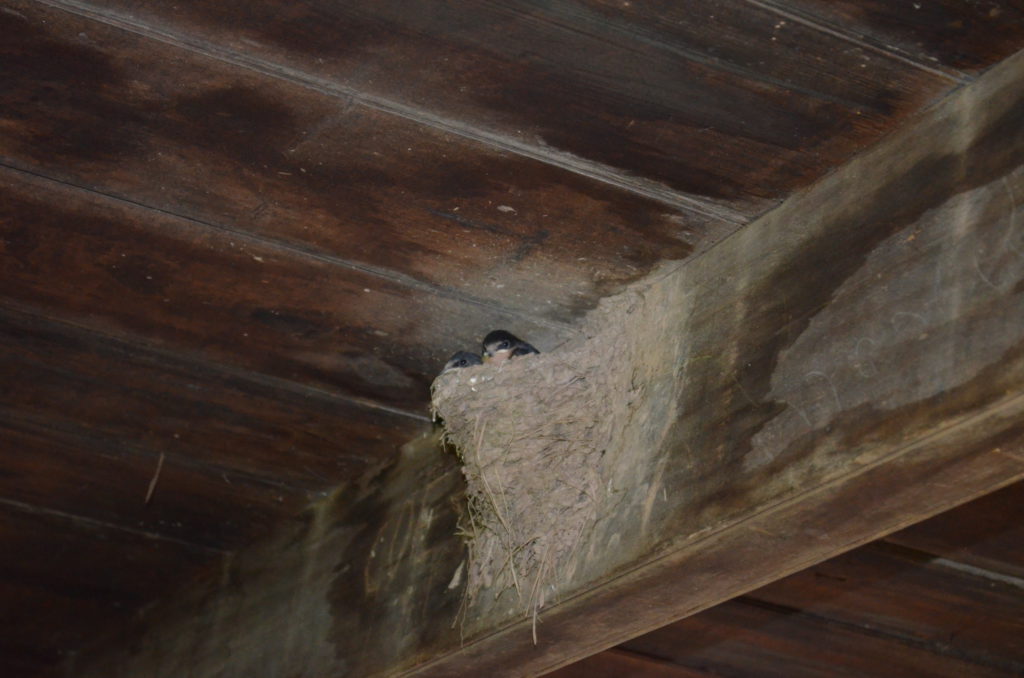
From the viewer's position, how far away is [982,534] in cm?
297

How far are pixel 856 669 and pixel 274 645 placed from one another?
1442 mm

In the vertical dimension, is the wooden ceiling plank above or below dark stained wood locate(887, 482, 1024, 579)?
above

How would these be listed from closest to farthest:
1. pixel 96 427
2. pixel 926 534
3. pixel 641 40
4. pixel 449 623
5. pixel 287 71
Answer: pixel 641 40 < pixel 287 71 < pixel 449 623 < pixel 926 534 < pixel 96 427

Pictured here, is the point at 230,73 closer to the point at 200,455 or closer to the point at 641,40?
the point at 641,40

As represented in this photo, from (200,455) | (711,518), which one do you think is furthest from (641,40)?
(200,455)

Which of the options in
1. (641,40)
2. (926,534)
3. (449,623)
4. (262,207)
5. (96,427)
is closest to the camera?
(641,40)

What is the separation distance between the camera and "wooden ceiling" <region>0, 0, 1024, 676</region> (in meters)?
2.09

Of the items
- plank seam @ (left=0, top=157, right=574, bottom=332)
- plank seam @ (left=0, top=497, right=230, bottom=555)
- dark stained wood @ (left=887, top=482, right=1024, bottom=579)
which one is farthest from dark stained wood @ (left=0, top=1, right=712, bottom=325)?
plank seam @ (left=0, top=497, right=230, bottom=555)

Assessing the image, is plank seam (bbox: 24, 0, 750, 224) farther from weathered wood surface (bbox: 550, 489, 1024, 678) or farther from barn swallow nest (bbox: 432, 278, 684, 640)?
weathered wood surface (bbox: 550, 489, 1024, 678)

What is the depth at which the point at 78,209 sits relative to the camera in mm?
2602

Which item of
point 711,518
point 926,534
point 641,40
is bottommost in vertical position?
point 711,518

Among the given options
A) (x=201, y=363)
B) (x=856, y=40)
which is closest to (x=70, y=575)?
(x=201, y=363)

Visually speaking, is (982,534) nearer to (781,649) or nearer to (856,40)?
(781,649)

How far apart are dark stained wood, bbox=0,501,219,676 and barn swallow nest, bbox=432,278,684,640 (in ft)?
4.95
